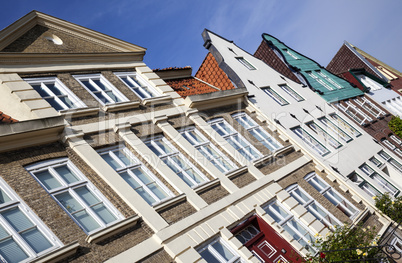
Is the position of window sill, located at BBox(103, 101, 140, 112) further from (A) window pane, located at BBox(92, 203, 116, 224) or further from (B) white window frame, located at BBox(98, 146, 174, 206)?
(A) window pane, located at BBox(92, 203, 116, 224)

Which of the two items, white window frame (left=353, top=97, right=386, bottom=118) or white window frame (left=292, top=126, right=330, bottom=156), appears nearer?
white window frame (left=292, top=126, right=330, bottom=156)

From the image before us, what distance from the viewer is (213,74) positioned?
2025cm

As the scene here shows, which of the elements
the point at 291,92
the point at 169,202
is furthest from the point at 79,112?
the point at 291,92

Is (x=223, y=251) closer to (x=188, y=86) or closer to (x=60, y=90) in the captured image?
(x=60, y=90)

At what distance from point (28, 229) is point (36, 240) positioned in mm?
290

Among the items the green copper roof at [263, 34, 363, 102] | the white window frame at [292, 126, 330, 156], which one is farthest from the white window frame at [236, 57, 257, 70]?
the white window frame at [292, 126, 330, 156]

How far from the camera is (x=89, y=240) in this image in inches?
319

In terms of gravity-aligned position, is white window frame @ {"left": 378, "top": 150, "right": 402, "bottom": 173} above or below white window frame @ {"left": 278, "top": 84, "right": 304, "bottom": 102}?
below

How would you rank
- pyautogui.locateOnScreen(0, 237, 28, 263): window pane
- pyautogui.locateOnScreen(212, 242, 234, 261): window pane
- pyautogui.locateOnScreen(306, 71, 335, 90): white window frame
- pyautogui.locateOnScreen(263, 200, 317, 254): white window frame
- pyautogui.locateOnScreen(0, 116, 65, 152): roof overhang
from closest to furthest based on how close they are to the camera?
1. pyautogui.locateOnScreen(0, 237, 28, 263): window pane
2. pyautogui.locateOnScreen(0, 116, 65, 152): roof overhang
3. pyautogui.locateOnScreen(212, 242, 234, 261): window pane
4. pyautogui.locateOnScreen(263, 200, 317, 254): white window frame
5. pyautogui.locateOnScreen(306, 71, 335, 90): white window frame

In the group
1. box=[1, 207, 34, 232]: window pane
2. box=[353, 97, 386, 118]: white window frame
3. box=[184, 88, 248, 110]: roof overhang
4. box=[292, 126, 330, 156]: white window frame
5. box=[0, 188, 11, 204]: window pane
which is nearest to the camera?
box=[1, 207, 34, 232]: window pane

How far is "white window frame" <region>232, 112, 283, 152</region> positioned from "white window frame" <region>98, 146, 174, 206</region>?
6040 millimetres

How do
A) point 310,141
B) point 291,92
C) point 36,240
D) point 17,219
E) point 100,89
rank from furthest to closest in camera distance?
point 291,92 < point 310,141 < point 100,89 < point 17,219 < point 36,240

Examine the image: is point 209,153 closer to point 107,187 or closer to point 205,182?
point 205,182

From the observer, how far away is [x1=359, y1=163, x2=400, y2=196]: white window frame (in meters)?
18.5
